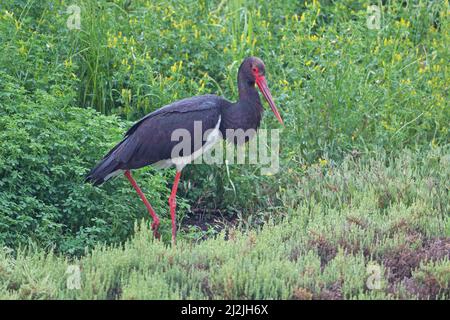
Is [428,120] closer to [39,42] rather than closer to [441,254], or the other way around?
[441,254]

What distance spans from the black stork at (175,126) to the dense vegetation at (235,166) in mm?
205

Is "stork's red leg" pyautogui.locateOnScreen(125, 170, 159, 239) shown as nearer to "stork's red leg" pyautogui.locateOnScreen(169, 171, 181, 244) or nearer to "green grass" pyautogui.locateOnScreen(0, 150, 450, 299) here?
"stork's red leg" pyautogui.locateOnScreen(169, 171, 181, 244)

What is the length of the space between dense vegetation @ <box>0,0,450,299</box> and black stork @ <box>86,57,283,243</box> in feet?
0.67

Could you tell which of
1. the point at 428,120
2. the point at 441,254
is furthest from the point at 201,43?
the point at 441,254

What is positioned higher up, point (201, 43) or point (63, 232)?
point (201, 43)

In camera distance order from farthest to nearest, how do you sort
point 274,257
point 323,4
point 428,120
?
point 323,4, point 428,120, point 274,257

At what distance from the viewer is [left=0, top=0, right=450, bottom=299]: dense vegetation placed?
6152 millimetres

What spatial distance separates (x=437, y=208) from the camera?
289 inches

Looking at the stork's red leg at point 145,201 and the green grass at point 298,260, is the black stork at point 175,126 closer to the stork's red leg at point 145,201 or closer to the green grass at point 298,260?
the stork's red leg at point 145,201

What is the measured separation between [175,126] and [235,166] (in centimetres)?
98

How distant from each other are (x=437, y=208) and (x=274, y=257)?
1.60 metres

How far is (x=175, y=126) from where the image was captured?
7473mm

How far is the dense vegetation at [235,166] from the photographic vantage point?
615 cm

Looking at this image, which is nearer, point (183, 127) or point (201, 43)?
point (183, 127)
